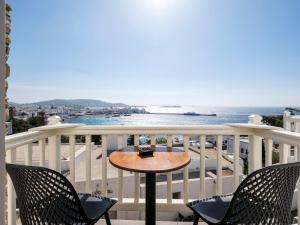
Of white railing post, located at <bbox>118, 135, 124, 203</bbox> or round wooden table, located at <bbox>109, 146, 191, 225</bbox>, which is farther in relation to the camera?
white railing post, located at <bbox>118, 135, 124, 203</bbox>

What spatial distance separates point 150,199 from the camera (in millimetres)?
1980

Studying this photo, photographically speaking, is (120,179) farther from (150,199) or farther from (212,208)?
(212,208)

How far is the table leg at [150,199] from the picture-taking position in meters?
1.94

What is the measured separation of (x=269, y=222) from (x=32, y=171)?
1530 millimetres

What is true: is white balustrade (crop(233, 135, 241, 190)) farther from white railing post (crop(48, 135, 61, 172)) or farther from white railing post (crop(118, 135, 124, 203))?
white railing post (crop(48, 135, 61, 172))

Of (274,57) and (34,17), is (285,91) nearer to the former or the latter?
(274,57)

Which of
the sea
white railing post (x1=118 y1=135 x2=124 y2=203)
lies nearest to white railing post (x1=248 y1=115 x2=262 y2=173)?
the sea

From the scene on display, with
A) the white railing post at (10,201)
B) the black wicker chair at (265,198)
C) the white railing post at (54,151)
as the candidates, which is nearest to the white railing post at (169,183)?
the black wicker chair at (265,198)

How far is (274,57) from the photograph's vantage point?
11.5 metres

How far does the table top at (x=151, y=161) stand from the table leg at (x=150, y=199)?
0.15 m

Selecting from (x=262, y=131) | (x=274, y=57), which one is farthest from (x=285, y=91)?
(x=262, y=131)

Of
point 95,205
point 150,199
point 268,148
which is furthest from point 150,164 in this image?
point 268,148

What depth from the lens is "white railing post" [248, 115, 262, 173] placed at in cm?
273

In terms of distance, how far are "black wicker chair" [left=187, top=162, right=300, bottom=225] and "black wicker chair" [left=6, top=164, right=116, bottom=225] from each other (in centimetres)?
101
